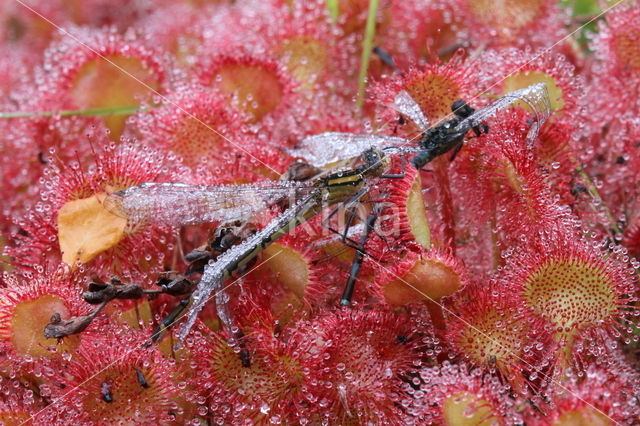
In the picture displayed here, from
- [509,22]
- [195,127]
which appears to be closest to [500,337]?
[195,127]

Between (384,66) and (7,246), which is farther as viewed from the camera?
(384,66)

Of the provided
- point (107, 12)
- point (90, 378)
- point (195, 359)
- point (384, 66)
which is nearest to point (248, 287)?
point (195, 359)

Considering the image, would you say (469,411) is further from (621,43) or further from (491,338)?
(621,43)

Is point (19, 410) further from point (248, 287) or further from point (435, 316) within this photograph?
point (435, 316)

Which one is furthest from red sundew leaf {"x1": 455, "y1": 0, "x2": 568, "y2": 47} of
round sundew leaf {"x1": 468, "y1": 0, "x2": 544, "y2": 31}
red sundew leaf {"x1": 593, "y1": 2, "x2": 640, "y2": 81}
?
red sundew leaf {"x1": 593, "y1": 2, "x2": 640, "y2": 81}

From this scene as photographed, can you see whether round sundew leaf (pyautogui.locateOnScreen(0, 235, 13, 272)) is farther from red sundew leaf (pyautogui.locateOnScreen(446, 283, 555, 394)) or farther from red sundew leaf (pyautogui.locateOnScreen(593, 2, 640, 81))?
red sundew leaf (pyautogui.locateOnScreen(593, 2, 640, 81))

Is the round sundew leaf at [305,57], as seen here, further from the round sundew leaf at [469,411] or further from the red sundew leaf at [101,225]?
the round sundew leaf at [469,411]
